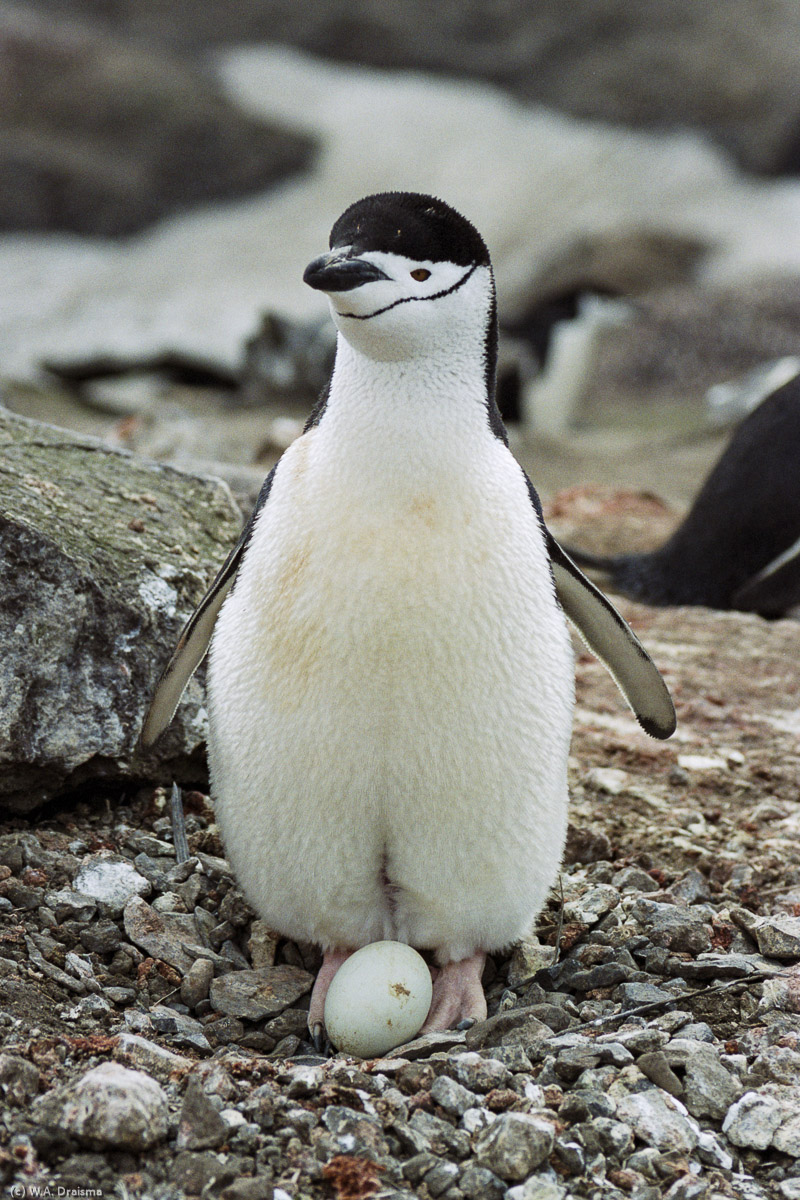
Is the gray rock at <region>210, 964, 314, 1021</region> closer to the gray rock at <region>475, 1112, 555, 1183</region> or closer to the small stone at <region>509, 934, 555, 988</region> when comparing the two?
the small stone at <region>509, 934, 555, 988</region>

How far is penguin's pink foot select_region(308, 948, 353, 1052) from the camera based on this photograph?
1.70m

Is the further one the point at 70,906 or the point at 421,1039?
the point at 70,906

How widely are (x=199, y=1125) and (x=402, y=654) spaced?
63 cm

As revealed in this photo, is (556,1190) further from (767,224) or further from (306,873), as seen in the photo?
(767,224)

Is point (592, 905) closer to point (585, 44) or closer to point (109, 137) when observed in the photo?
point (109, 137)

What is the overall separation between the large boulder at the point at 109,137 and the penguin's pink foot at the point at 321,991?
1052cm

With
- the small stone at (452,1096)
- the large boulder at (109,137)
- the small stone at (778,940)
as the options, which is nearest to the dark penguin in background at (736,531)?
the small stone at (778,940)

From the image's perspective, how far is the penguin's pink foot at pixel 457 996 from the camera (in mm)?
1719

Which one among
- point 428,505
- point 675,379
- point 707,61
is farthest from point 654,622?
point 707,61

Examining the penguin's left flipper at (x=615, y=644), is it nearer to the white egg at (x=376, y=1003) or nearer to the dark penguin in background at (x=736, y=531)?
the white egg at (x=376, y=1003)

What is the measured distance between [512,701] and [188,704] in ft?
2.37

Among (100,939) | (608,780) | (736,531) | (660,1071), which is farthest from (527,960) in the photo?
(736,531)

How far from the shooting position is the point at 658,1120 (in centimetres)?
141

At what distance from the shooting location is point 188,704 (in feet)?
7.08
